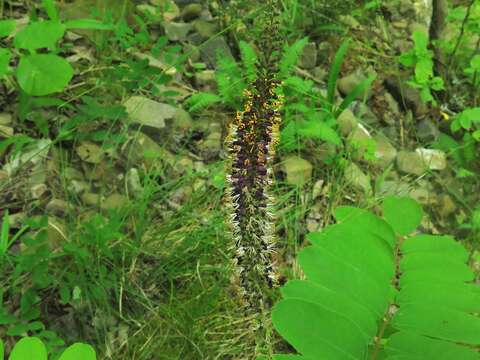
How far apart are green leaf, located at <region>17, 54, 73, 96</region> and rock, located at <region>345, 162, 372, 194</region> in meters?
1.86

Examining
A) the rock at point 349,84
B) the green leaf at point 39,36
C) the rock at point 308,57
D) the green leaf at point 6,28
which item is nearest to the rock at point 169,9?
the rock at point 308,57

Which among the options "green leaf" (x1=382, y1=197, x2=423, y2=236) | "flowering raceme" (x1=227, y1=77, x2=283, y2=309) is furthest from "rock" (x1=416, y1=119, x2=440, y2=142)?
"green leaf" (x1=382, y1=197, x2=423, y2=236)

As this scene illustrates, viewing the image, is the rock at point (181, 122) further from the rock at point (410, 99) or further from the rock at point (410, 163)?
the rock at point (410, 99)

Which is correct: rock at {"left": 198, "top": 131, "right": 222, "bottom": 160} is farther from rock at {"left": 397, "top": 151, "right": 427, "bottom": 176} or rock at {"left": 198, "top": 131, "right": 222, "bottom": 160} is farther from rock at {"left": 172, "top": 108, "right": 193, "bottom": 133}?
rock at {"left": 397, "top": 151, "right": 427, "bottom": 176}

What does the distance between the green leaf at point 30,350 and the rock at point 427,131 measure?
3331 millimetres

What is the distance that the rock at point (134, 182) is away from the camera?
2.98m

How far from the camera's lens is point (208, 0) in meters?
4.27

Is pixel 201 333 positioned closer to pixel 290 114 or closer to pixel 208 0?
pixel 290 114

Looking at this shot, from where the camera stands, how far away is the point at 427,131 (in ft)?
13.5

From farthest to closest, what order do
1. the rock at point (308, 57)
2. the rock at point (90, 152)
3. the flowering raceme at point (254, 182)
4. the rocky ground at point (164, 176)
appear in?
the rock at point (308, 57) < the rock at point (90, 152) < the rocky ground at point (164, 176) < the flowering raceme at point (254, 182)

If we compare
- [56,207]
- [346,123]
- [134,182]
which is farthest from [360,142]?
[56,207]

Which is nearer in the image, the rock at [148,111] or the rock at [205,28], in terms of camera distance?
the rock at [148,111]

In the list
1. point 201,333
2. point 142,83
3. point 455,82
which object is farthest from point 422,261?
point 455,82

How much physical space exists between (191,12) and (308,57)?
84 cm
